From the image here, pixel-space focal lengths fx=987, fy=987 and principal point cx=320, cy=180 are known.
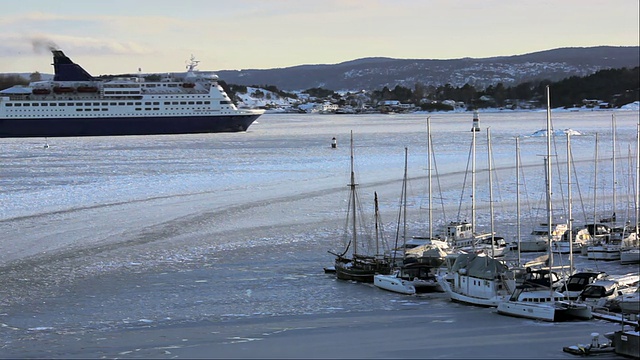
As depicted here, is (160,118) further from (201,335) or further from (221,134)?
(201,335)

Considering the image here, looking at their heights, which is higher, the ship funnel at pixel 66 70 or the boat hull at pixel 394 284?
the ship funnel at pixel 66 70

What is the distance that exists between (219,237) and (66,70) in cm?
5029

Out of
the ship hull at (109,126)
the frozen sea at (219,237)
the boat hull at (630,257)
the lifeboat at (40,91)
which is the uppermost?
the lifeboat at (40,91)

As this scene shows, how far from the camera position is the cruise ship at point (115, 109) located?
202 feet

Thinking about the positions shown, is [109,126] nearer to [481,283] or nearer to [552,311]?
[481,283]

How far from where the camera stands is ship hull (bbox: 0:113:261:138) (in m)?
61.4

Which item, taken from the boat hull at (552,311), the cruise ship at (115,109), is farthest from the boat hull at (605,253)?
the cruise ship at (115,109)

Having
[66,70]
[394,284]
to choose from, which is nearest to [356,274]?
[394,284]

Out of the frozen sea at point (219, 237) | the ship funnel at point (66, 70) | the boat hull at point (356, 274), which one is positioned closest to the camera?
the frozen sea at point (219, 237)

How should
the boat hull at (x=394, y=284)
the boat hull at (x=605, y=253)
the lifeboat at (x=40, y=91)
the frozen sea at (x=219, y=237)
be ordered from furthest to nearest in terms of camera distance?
the lifeboat at (x=40, y=91) → the boat hull at (x=605, y=253) → the boat hull at (x=394, y=284) → the frozen sea at (x=219, y=237)

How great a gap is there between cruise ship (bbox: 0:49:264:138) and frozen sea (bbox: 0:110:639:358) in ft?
80.2

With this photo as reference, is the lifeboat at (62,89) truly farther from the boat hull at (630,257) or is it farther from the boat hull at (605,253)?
the boat hull at (630,257)

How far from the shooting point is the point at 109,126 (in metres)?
61.8

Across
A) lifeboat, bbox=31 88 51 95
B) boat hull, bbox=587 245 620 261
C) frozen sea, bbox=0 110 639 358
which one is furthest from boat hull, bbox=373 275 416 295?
lifeboat, bbox=31 88 51 95
